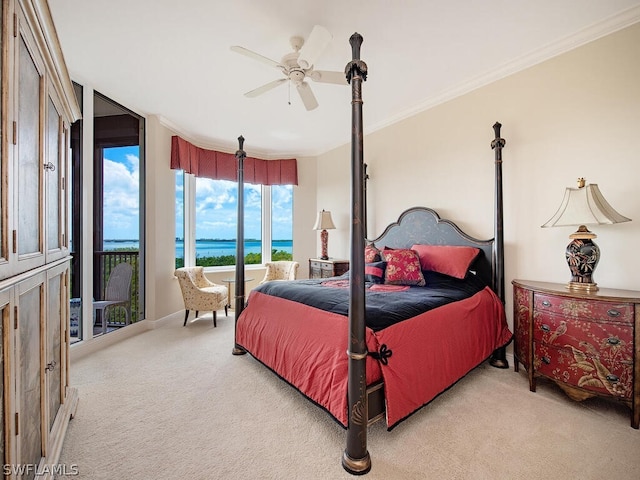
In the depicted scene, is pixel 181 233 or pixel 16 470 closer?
pixel 16 470

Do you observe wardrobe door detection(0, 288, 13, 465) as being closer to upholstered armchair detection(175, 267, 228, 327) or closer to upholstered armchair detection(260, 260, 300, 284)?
upholstered armchair detection(175, 267, 228, 327)

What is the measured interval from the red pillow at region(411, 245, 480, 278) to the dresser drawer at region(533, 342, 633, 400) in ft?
2.75

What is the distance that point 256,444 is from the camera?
Answer: 163 centimetres

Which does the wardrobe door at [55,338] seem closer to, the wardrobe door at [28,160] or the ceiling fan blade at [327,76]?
the wardrobe door at [28,160]

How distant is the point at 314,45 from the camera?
196 cm

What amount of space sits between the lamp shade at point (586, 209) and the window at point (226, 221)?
395cm

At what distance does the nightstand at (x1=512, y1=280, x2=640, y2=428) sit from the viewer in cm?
175

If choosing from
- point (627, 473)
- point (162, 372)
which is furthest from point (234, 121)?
point (627, 473)

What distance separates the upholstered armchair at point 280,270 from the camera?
4934mm

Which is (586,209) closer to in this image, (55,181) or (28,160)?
(28,160)

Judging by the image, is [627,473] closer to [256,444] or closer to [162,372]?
[256,444]

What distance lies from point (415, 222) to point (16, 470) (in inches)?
137

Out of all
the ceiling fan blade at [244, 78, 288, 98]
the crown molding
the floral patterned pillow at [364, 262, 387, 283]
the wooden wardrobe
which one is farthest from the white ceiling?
the floral patterned pillow at [364, 262, 387, 283]

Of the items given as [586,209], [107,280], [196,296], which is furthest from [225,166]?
[586,209]
